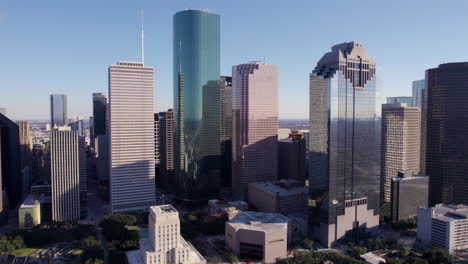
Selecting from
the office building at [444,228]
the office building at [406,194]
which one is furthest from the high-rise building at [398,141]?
the office building at [444,228]

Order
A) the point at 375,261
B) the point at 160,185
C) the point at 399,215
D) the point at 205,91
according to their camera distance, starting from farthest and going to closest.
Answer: the point at 160,185 < the point at 205,91 < the point at 399,215 < the point at 375,261

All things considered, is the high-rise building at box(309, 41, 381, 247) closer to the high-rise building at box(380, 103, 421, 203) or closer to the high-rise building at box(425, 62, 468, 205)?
the high-rise building at box(425, 62, 468, 205)

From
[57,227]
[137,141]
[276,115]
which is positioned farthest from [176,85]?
[57,227]

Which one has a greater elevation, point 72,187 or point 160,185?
point 72,187

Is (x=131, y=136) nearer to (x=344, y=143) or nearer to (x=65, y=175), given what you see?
(x=65, y=175)

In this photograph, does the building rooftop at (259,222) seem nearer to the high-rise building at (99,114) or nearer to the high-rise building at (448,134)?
the high-rise building at (448,134)

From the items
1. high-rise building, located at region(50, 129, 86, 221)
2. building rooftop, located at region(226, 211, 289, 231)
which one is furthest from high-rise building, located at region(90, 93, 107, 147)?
building rooftop, located at region(226, 211, 289, 231)

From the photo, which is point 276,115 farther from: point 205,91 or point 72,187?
point 72,187
